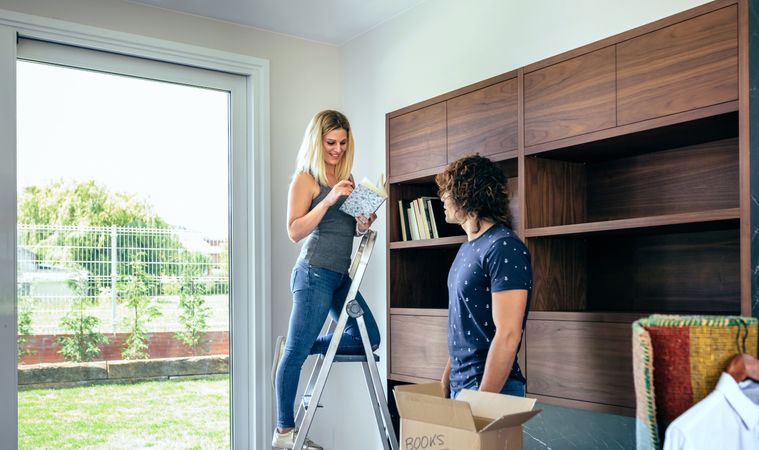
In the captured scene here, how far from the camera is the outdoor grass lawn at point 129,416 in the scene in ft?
11.6

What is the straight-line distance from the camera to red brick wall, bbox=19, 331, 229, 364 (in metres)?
3.52

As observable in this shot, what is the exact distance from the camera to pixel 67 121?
366 cm

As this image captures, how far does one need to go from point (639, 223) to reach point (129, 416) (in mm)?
2710

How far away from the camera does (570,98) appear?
8.36ft

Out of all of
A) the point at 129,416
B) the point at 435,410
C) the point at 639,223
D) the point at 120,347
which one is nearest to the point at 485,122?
the point at 639,223

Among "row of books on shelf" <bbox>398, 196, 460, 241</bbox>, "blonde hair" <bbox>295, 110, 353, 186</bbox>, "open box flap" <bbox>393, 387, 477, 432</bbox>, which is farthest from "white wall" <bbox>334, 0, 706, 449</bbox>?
"open box flap" <bbox>393, 387, 477, 432</bbox>

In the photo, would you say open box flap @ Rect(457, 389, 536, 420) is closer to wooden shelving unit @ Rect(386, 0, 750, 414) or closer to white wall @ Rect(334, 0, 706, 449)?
wooden shelving unit @ Rect(386, 0, 750, 414)

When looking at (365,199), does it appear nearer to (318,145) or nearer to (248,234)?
(318,145)

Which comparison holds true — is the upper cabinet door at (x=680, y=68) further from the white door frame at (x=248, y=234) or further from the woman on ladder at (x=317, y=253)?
the white door frame at (x=248, y=234)

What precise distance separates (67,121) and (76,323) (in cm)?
99

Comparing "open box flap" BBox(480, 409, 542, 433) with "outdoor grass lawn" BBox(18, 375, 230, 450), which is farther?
"outdoor grass lawn" BBox(18, 375, 230, 450)

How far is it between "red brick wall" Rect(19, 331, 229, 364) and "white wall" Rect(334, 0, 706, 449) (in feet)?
2.70

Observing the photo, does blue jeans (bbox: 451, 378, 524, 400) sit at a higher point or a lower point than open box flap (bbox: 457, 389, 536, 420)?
lower

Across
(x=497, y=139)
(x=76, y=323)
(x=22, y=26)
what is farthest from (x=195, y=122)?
(x=497, y=139)
